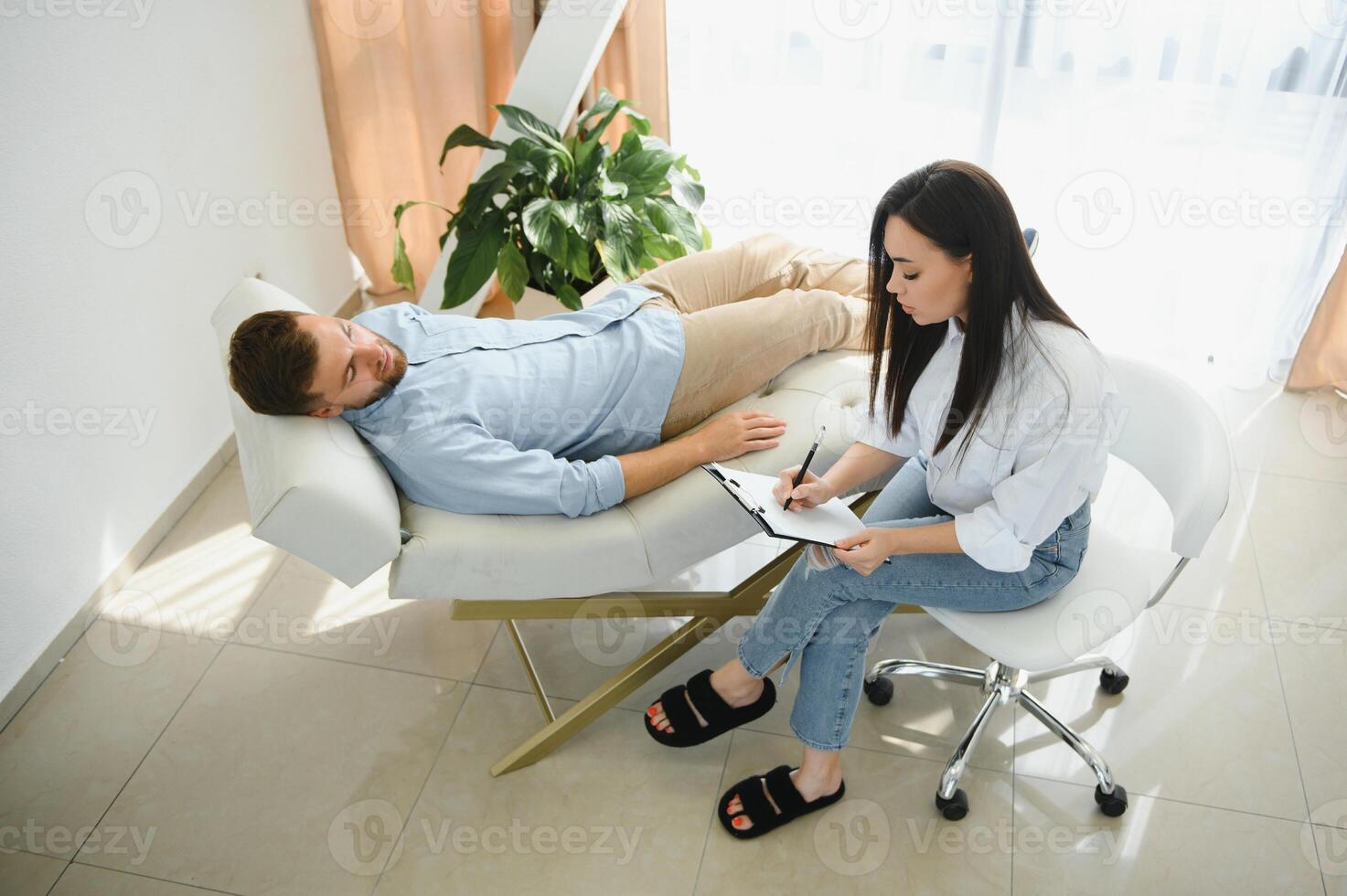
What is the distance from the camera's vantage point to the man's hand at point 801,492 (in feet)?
5.74

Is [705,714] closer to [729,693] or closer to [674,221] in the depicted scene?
[729,693]

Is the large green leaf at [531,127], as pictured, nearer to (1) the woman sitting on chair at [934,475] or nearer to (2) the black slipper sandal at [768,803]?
(1) the woman sitting on chair at [934,475]

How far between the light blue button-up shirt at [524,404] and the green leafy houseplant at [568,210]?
15.1 inches

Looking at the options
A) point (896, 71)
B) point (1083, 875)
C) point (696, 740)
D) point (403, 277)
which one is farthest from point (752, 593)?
point (896, 71)

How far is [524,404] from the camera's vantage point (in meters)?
1.97

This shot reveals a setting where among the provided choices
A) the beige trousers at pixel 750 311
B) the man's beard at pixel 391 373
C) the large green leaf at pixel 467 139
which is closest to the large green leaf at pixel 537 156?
the large green leaf at pixel 467 139

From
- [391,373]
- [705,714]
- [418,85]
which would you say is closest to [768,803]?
[705,714]

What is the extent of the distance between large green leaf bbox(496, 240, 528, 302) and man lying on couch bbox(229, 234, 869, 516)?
0.53 m

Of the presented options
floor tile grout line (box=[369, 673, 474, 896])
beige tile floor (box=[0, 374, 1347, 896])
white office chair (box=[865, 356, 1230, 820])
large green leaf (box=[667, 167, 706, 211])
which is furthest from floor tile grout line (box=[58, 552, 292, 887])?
white office chair (box=[865, 356, 1230, 820])

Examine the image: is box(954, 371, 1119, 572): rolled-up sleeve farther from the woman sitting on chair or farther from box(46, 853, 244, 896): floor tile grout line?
box(46, 853, 244, 896): floor tile grout line

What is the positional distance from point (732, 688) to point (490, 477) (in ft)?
2.02

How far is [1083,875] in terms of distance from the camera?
5.96ft

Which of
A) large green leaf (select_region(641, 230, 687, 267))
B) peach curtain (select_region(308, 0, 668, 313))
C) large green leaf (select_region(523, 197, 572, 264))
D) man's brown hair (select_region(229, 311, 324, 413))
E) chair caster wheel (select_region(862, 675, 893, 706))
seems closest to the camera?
man's brown hair (select_region(229, 311, 324, 413))

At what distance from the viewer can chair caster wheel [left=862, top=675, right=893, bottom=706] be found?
6.91 ft
